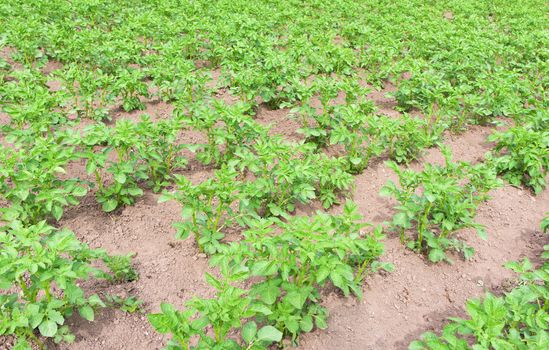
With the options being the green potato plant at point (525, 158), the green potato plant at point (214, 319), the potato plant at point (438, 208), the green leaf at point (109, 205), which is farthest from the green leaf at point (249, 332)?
the green potato plant at point (525, 158)

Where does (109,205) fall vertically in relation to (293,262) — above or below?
Result: below

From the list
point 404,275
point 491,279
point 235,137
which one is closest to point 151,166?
point 235,137

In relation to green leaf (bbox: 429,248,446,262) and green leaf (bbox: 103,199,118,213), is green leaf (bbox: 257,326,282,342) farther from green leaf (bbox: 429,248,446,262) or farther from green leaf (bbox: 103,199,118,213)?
green leaf (bbox: 103,199,118,213)

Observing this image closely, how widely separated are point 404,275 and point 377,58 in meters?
4.43

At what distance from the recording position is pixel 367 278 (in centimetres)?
391

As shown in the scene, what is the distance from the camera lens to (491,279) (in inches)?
161

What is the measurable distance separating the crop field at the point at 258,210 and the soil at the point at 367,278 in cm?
2

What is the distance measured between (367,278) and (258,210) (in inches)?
50.9

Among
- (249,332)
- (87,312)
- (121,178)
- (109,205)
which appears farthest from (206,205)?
(249,332)

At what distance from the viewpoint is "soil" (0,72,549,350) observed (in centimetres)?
337

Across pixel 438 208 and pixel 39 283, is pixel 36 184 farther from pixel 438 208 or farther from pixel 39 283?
pixel 438 208

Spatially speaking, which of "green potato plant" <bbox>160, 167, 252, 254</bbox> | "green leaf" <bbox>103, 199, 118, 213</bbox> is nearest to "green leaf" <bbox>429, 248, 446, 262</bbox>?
"green potato plant" <bbox>160, 167, 252, 254</bbox>

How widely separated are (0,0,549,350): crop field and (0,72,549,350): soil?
0.06 ft

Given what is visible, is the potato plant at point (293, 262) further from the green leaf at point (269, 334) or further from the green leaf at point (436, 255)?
the green leaf at point (436, 255)
